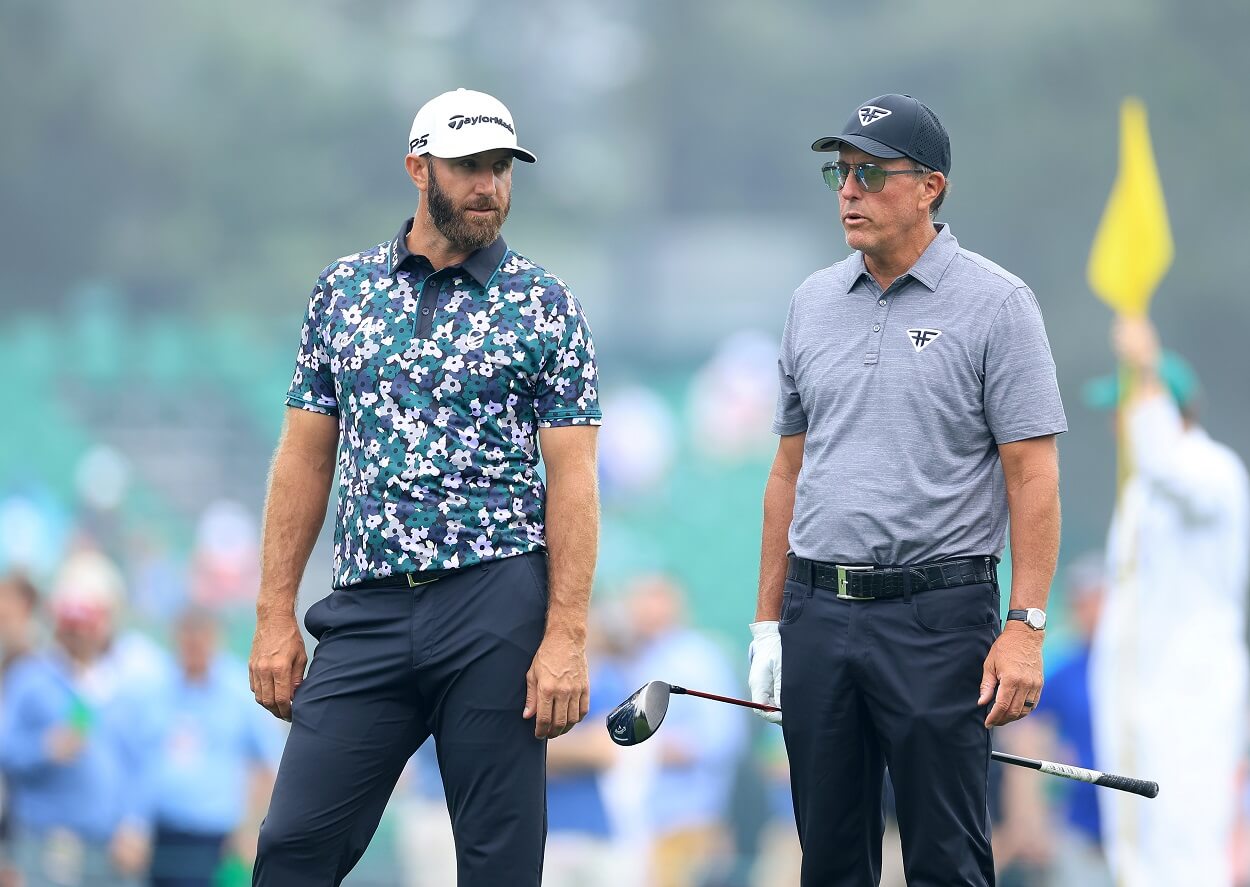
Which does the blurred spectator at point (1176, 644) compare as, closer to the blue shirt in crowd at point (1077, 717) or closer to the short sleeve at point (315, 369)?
the blue shirt in crowd at point (1077, 717)

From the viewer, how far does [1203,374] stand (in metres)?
9.76

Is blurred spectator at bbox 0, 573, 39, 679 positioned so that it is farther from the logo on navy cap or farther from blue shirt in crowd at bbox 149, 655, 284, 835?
the logo on navy cap

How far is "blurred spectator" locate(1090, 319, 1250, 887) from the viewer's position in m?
7.06

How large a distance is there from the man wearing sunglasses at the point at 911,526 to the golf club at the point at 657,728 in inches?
5.7

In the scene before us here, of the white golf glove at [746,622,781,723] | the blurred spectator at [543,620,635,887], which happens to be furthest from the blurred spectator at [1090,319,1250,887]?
the white golf glove at [746,622,781,723]

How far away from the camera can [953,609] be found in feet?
11.6

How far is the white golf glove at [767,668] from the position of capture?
3838 mm

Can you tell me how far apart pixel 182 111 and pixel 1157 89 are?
5.61 metres

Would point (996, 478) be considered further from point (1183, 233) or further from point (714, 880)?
point (1183, 233)

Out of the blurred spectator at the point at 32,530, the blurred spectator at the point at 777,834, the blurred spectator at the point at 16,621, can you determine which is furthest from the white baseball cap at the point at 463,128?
the blurred spectator at the point at 32,530

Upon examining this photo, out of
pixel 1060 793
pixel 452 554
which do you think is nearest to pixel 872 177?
pixel 452 554

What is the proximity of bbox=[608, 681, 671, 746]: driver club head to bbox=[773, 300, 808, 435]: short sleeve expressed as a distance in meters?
0.62

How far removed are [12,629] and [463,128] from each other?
20.7 ft

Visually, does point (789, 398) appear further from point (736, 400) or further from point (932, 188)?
point (736, 400)
